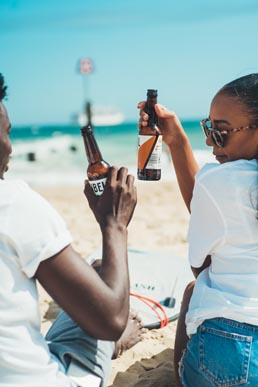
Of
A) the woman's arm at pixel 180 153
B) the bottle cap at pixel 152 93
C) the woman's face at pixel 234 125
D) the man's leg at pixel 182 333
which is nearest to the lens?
the woman's face at pixel 234 125

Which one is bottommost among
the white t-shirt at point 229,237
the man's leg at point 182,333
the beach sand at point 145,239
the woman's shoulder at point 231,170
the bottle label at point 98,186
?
the beach sand at point 145,239

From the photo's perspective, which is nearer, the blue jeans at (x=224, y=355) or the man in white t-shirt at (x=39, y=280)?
the man in white t-shirt at (x=39, y=280)

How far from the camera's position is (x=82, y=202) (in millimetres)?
10227

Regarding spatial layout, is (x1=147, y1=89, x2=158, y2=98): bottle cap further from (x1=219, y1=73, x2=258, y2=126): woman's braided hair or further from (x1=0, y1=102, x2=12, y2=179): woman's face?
(x1=0, y1=102, x2=12, y2=179): woman's face

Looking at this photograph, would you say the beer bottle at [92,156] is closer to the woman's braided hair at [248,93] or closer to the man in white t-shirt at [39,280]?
the man in white t-shirt at [39,280]

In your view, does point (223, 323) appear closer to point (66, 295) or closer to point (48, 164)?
point (66, 295)

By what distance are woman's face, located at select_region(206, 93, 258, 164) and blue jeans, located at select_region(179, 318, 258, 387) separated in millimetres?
744

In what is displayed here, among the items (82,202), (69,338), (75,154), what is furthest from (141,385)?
(75,154)

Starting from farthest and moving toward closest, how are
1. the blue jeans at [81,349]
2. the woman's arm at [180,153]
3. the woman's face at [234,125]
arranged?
the woman's arm at [180,153]
the woman's face at [234,125]
the blue jeans at [81,349]

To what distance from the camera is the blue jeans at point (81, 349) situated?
1969 mm

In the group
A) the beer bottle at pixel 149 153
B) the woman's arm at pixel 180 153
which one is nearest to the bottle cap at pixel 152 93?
the beer bottle at pixel 149 153

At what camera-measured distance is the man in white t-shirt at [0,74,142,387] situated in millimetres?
1601

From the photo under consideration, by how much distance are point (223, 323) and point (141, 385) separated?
3.24ft

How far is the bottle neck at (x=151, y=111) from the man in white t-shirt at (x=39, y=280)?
106 centimetres
